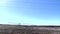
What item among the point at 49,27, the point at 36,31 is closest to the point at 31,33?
the point at 36,31

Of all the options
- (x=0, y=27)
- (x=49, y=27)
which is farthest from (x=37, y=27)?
(x=0, y=27)

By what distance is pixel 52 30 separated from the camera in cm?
421

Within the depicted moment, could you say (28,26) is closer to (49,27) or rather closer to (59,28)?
(49,27)

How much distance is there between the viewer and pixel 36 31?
4.23 meters

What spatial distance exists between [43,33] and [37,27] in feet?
1.40

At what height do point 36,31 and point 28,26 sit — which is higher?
point 28,26

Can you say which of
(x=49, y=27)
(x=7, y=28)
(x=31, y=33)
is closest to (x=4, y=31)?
(x=7, y=28)

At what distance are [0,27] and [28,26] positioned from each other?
4.02ft

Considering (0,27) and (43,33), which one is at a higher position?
(0,27)

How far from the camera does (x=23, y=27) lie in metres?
4.11

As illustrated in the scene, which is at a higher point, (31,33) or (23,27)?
(23,27)

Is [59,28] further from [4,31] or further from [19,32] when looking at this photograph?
[4,31]

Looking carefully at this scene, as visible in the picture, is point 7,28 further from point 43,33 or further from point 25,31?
point 43,33

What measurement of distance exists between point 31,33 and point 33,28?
0.27m
